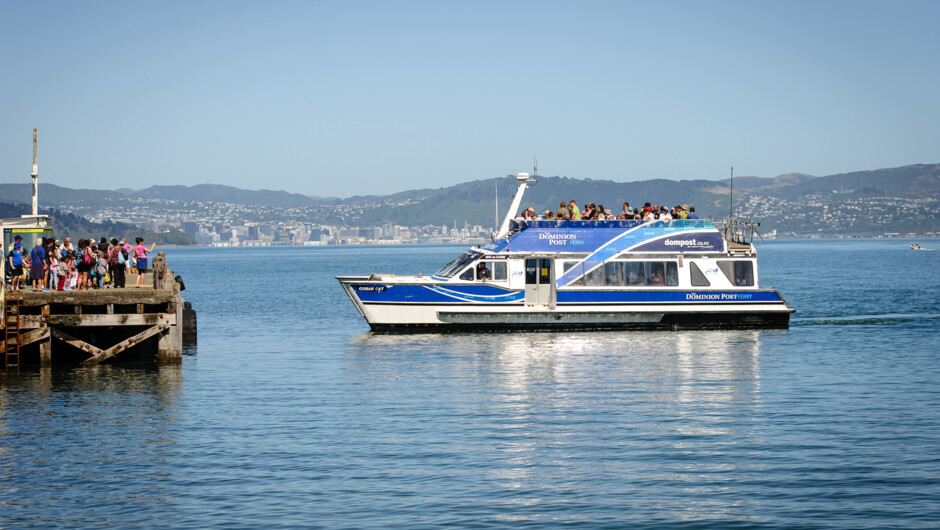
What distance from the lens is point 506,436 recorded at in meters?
19.6

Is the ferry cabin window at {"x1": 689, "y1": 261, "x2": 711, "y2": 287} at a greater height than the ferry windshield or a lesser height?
lesser

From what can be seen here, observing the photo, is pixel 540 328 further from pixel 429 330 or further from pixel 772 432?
pixel 772 432

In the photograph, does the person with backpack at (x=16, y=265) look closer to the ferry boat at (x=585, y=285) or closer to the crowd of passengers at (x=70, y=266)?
the crowd of passengers at (x=70, y=266)

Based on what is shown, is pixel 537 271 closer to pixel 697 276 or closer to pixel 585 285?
pixel 585 285

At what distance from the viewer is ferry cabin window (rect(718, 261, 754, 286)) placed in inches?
1415

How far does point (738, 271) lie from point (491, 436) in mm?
18959

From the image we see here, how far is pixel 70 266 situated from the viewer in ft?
96.9

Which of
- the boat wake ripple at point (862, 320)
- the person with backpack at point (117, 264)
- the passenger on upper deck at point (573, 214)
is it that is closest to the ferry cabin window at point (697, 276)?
the passenger on upper deck at point (573, 214)

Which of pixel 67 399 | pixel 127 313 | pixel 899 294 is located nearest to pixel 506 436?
pixel 67 399

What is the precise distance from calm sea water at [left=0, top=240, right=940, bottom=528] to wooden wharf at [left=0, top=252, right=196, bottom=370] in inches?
27.2

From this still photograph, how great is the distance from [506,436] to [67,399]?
10679 millimetres

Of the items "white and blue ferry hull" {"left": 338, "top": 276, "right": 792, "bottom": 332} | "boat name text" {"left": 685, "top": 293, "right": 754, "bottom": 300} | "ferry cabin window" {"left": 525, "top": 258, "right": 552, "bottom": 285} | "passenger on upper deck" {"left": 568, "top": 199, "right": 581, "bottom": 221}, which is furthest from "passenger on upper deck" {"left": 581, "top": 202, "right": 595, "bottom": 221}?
"boat name text" {"left": 685, "top": 293, "right": 754, "bottom": 300}

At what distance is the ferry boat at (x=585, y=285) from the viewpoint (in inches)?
1385

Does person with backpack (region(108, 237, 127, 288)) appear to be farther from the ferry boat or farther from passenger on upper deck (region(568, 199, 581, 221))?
passenger on upper deck (region(568, 199, 581, 221))
